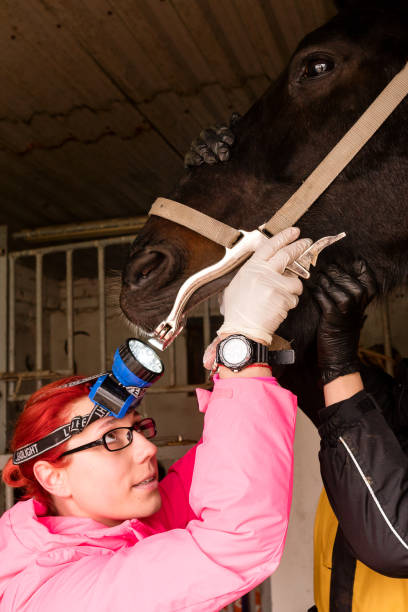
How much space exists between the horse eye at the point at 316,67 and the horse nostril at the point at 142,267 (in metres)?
0.57

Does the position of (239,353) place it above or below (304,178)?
below

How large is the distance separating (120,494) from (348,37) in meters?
1.20

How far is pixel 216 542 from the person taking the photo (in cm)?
94

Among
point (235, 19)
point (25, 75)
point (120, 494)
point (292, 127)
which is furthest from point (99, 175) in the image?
point (120, 494)

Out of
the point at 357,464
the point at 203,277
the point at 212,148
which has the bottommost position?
the point at 357,464

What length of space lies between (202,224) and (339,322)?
38cm

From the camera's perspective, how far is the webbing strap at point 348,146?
1.27 m

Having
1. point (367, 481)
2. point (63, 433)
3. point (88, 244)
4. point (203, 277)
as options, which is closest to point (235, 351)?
point (203, 277)

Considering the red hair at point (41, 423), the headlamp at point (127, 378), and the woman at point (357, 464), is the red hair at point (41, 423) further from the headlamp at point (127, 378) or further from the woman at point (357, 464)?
the woman at point (357, 464)

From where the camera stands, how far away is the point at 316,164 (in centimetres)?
130

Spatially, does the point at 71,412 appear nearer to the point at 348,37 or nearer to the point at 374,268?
the point at 374,268

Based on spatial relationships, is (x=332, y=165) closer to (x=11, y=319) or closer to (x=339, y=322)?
(x=339, y=322)

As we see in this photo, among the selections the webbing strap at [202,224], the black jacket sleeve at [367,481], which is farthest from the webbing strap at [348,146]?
the black jacket sleeve at [367,481]

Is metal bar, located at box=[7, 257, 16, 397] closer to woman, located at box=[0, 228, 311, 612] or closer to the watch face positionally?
woman, located at box=[0, 228, 311, 612]
